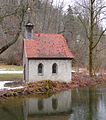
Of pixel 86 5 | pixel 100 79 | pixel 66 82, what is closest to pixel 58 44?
pixel 66 82

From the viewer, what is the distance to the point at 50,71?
102ft

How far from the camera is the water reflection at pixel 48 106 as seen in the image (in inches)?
713

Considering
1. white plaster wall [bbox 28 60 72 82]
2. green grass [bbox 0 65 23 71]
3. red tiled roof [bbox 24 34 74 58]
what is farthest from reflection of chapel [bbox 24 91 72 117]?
green grass [bbox 0 65 23 71]

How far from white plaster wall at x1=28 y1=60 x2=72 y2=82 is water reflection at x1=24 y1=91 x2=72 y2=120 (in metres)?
6.81

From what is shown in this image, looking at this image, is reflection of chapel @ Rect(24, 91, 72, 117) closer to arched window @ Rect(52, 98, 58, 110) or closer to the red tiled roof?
arched window @ Rect(52, 98, 58, 110)

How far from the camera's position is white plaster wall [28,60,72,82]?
1206 inches

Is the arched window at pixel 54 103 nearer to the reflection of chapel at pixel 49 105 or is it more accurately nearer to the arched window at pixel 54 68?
the reflection of chapel at pixel 49 105

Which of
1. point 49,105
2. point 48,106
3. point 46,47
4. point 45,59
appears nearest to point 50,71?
point 45,59

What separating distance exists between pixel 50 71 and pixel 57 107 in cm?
1136

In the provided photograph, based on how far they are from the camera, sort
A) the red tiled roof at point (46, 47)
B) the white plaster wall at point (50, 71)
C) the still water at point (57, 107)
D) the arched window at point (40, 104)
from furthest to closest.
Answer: the red tiled roof at point (46, 47), the white plaster wall at point (50, 71), the arched window at point (40, 104), the still water at point (57, 107)

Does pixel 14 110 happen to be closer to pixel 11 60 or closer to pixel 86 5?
pixel 86 5

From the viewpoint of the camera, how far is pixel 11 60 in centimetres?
5844

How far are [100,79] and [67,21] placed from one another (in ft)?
114

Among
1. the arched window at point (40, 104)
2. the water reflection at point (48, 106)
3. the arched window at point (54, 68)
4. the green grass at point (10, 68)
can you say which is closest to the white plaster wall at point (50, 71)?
the arched window at point (54, 68)
